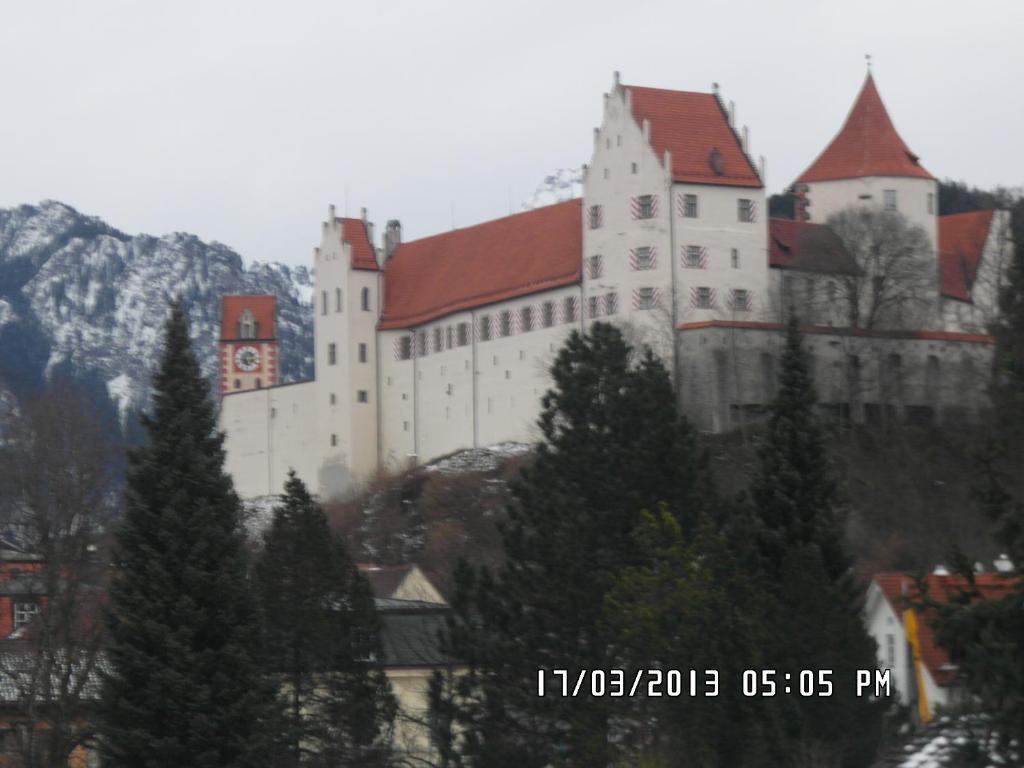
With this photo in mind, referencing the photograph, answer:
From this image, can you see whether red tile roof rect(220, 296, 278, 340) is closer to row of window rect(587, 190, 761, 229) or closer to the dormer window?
the dormer window

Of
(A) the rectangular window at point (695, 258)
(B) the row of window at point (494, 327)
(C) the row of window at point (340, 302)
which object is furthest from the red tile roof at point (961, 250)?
(C) the row of window at point (340, 302)

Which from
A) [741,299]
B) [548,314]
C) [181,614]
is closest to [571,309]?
[548,314]

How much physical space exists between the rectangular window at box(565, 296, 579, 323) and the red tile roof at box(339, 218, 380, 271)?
17671 mm

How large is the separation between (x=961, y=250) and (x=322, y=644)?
57656mm

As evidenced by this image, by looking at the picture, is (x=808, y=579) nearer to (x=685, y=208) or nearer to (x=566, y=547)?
(x=566, y=547)

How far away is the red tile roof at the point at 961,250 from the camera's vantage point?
3659 inches

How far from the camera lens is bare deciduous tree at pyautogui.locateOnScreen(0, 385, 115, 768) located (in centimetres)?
3862

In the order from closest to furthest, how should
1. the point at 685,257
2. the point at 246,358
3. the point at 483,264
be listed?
the point at 685,257
the point at 483,264
the point at 246,358

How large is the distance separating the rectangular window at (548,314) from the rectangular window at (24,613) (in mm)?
46036

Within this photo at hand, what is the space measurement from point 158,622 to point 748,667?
8.32 m

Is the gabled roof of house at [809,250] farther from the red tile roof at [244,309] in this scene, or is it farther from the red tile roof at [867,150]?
the red tile roof at [244,309]

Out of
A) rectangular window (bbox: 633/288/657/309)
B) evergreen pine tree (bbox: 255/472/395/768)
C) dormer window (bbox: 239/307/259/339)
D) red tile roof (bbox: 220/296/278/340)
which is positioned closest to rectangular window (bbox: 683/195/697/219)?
rectangular window (bbox: 633/288/657/309)

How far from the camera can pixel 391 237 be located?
4387 inches

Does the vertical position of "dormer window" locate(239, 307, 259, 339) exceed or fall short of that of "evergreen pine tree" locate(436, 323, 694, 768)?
it exceeds it
